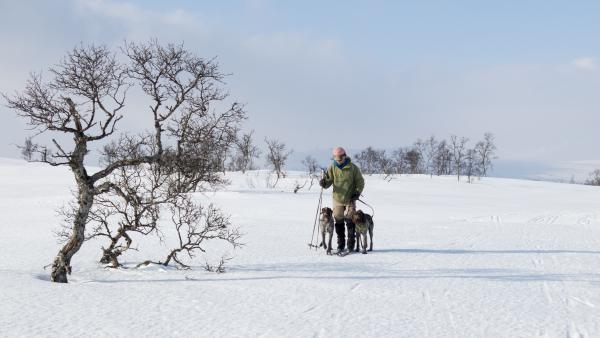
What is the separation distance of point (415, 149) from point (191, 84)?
88351 mm

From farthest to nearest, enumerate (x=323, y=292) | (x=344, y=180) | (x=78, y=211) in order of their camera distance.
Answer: (x=344, y=180) → (x=78, y=211) → (x=323, y=292)

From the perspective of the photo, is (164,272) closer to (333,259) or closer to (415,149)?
(333,259)

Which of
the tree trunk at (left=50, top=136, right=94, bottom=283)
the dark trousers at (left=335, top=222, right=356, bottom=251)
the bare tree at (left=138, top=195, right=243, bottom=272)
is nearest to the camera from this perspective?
the tree trunk at (left=50, top=136, right=94, bottom=283)

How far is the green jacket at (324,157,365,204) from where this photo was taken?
11.6 meters

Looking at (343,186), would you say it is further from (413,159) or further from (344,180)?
(413,159)

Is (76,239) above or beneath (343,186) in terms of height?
beneath

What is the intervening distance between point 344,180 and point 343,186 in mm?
135

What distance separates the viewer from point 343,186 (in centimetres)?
1159

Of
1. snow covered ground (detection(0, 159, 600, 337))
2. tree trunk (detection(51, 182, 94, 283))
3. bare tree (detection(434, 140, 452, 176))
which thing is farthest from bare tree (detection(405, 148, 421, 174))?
tree trunk (detection(51, 182, 94, 283))

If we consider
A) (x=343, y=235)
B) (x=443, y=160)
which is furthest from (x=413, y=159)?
(x=343, y=235)

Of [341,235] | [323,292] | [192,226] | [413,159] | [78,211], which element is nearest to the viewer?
[323,292]

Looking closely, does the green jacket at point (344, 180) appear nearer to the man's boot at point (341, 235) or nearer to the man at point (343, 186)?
the man at point (343, 186)

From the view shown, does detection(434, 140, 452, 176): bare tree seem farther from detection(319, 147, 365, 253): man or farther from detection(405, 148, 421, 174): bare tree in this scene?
detection(319, 147, 365, 253): man

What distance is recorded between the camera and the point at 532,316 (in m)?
6.32
